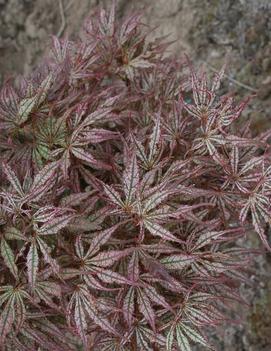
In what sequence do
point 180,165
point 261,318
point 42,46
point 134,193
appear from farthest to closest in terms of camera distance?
1. point 42,46
2. point 261,318
3. point 180,165
4. point 134,193

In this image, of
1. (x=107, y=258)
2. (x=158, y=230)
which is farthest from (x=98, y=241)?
(x=158, y=230)

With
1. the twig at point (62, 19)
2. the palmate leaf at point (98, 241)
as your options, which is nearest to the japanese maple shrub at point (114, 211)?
the palmate leaf at point (98, 241)

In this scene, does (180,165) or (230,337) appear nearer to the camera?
(180,165)

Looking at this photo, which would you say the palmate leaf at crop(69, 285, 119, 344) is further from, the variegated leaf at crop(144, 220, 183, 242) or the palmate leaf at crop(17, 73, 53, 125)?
the palmate leaf at crop(17, 73, 53, 125)

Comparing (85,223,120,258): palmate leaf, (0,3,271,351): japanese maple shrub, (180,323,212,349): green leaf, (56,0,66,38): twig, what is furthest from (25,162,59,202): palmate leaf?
(56,0,66,38): twig

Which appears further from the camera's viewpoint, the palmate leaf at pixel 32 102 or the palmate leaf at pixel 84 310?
the palmate leaf at pixel 32 102

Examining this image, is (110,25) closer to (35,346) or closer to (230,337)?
(35,346)

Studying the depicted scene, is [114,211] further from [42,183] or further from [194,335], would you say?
[194,335]

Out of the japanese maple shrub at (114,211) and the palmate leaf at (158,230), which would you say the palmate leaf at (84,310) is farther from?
the palmate leaf at (158,230)

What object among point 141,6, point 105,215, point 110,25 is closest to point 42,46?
point 141,6
